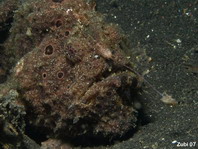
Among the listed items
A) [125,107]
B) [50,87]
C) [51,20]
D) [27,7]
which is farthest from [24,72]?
[125,107]

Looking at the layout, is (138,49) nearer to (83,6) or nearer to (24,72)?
(83,6)

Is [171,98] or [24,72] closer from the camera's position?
[24,72]

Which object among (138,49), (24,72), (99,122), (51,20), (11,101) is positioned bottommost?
(99,122)

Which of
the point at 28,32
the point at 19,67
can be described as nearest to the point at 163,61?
the point at 28,32

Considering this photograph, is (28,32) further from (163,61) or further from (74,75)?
(163,61)

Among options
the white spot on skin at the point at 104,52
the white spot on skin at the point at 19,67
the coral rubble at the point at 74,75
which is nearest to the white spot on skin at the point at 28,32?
the coral rubble at the point at 74,75

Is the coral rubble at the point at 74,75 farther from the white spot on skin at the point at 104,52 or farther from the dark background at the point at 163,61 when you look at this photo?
the dark background at the point at 163,61

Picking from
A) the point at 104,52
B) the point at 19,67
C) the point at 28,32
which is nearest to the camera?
the point at 104,52

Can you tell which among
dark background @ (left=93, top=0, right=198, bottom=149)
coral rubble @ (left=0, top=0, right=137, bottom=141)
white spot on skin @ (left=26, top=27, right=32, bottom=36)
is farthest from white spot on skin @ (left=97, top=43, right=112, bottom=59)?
white spot on skin @ (left=26, top=27, right=32, bottom=36)
